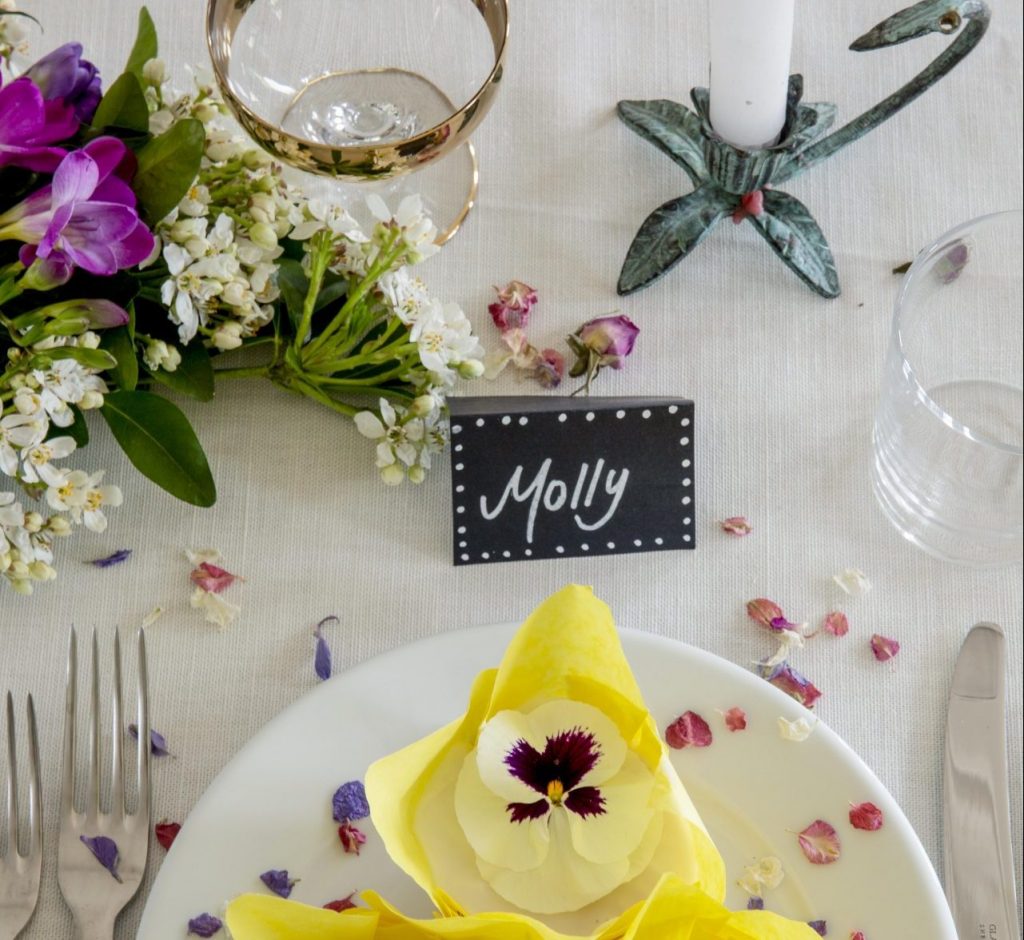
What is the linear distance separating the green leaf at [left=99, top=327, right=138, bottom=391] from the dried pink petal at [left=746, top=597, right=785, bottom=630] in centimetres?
40

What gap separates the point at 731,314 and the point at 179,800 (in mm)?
489

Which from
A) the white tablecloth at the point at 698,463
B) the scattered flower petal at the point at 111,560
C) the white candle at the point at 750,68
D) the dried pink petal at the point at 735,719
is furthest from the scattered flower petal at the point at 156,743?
the white candle at the point at 750,68

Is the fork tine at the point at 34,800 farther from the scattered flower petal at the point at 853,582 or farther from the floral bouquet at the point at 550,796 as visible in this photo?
the scattered flower petal at the point at 853,582

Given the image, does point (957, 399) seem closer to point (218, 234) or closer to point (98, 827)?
point (218, 234)

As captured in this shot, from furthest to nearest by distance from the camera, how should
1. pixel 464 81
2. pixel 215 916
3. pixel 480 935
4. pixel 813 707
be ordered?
pixel 464 81, pixel 813 707, pixel 215 916, pixel 480 935

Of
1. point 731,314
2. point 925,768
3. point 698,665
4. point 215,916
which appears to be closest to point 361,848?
point 215,916

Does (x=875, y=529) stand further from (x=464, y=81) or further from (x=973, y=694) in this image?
(x=464, y=81)

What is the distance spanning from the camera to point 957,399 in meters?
0.83

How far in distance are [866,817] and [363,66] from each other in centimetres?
60

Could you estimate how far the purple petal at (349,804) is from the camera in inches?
26.9

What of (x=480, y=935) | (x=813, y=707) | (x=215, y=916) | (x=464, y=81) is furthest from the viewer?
(x=464, y=81)

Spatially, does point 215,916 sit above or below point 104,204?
below

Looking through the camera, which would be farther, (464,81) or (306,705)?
(464,81)

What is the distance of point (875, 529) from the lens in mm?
827
